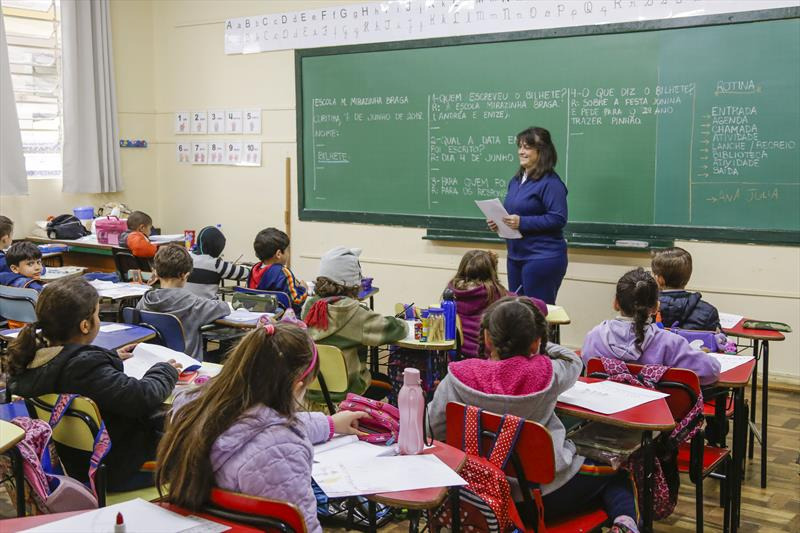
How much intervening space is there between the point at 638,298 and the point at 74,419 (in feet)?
6.35

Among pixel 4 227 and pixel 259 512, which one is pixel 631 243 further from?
pixel 259 512

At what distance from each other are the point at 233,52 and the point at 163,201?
1664mm

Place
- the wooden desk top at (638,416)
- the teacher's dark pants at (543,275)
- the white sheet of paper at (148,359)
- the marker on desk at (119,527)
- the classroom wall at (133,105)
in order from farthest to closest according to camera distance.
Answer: the classroom wall at (133,105) < the teacher's dark pants at (543,275) < the white sheet of paper at (148,359) < the wooden desk top at (638,416) < the marker on desk at (119,527)

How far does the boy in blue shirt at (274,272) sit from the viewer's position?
4711 millimetres

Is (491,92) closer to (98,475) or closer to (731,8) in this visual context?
(731,8)

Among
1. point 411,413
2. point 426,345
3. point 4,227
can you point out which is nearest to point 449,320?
point 426,345

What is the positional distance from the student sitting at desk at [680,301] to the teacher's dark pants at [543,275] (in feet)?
4.62

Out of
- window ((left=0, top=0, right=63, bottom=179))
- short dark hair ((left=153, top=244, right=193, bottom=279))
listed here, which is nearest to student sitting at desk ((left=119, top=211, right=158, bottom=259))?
window ((left=0, top=0, right=63, bottom=179))

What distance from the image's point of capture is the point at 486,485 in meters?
2.19

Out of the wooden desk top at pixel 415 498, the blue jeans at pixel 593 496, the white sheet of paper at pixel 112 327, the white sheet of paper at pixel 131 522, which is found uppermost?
the white sheet of paper at pixel 112 327

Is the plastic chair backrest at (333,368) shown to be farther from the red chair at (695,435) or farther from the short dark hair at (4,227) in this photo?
the short dark hair at (4,227)

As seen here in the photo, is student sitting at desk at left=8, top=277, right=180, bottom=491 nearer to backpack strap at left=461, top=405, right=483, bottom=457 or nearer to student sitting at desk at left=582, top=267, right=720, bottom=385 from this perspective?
backpack strap at left=461, top=405, right=483, bottom=457

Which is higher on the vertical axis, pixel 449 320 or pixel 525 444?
pixel 449 320

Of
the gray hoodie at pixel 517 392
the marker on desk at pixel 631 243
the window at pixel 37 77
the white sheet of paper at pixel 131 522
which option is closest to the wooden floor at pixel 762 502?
the gray hoodie at pixel 517 392
